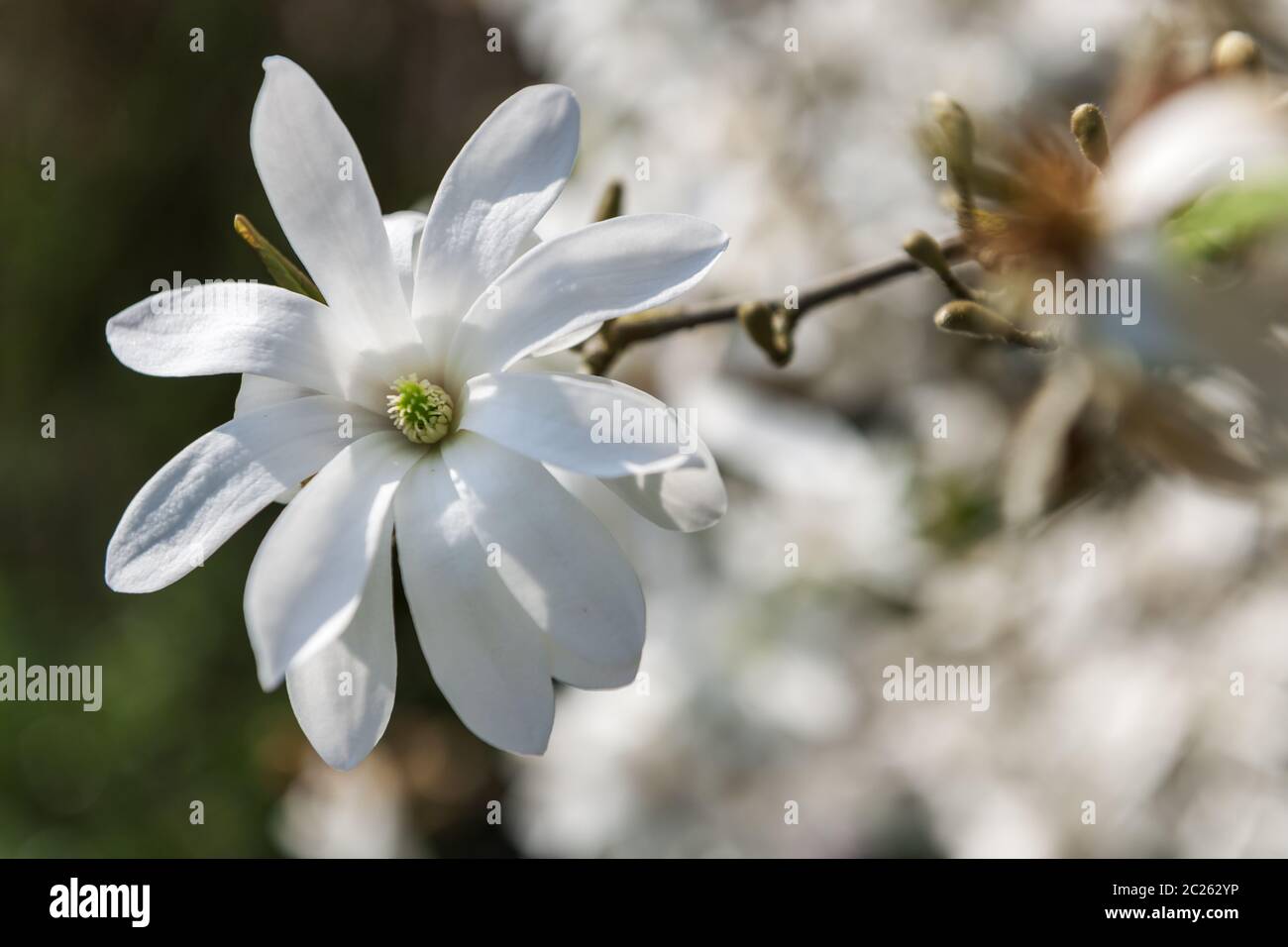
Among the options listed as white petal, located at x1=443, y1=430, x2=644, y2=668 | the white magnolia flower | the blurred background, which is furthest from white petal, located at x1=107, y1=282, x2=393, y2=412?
the blurred background

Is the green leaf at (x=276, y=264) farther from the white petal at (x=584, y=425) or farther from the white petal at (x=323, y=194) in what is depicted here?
the white petal at (x=584, y=425)

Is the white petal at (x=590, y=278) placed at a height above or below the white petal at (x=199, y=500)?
above

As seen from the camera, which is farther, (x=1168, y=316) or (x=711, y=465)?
(x=1168, y=316)

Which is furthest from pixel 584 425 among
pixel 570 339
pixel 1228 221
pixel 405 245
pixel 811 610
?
pixel 811 610

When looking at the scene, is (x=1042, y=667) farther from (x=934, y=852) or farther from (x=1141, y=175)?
(x=1141, y=175)

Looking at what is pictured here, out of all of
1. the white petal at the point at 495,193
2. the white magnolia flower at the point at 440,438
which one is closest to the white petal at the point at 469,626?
the white magnolia flower at the point at 440,438

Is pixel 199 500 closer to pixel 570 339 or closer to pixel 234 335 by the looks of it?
pixel 234 335

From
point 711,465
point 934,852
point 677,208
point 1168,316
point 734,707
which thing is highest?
point 677,208
